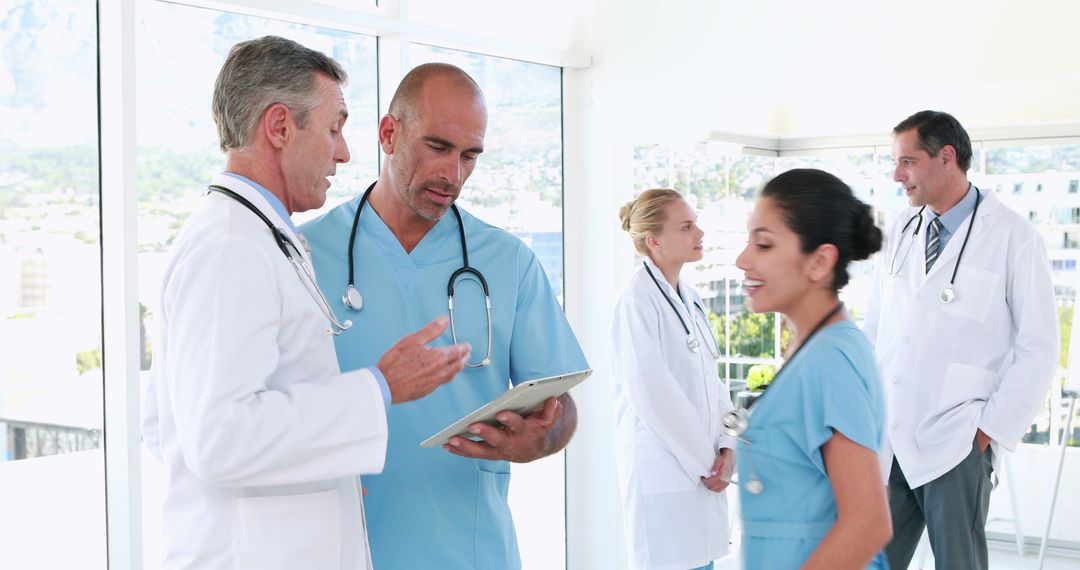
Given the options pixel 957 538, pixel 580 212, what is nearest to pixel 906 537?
pixel 957 538

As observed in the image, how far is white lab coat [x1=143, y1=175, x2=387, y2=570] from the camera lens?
4.25 feet

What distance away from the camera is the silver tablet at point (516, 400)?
1526 mm

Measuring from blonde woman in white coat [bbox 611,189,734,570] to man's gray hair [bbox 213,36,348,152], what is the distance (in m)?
1.71

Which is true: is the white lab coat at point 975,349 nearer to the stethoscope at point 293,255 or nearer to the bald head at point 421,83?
the bald head at point 421,83

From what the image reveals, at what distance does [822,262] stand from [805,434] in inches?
11.0

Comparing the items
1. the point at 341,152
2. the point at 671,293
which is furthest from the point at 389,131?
the point at 671,293

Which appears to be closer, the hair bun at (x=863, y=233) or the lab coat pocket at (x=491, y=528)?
the hair bun at (x=863, y=233)

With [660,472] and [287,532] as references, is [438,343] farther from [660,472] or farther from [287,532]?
[660,472]

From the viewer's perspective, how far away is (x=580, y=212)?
13.9ft

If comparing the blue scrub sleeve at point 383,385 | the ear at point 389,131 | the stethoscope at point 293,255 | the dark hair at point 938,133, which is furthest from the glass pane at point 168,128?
the dark hair at point 938,133

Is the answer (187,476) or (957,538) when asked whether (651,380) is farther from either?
(187,476)

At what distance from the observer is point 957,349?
3.08 m

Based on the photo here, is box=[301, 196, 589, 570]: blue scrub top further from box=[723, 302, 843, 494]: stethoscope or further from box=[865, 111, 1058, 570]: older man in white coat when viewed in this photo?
box=[865, 111, 1058, 570]: older man in white coat

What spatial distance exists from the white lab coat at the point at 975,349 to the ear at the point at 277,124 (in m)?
2.24
